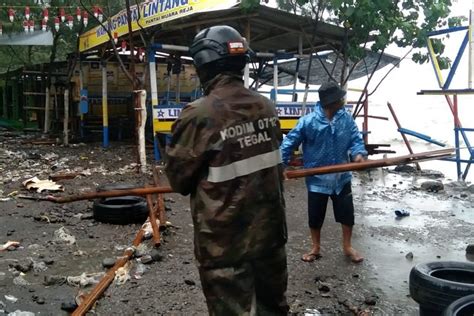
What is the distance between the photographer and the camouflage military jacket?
8.71 ft

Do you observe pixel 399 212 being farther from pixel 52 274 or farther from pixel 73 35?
pixel 73 35

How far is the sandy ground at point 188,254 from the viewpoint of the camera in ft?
14.8

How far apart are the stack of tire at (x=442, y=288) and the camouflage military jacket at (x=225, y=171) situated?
54.7 inches

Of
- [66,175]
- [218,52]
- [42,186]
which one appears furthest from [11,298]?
[66,175]

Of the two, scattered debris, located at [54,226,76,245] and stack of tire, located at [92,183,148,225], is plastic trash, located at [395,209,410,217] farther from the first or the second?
scattered debris, located at [54,226,76,245]

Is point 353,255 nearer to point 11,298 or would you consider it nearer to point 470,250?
point 470,250

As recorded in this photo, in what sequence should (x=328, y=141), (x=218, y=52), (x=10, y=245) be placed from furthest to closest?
(x=10, y=245)
(x=328, y=141)
(x=218, y=52)

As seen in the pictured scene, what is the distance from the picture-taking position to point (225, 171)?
266cm

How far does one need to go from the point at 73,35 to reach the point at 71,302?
52.7ft

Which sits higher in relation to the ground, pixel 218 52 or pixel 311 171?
pixel 218 52

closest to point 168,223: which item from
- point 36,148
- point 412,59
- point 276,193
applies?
point 276,193

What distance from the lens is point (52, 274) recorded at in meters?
5.25

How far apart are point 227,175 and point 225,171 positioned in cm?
2

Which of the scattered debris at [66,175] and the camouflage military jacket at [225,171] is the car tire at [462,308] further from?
the scattered debris at [66,175]
